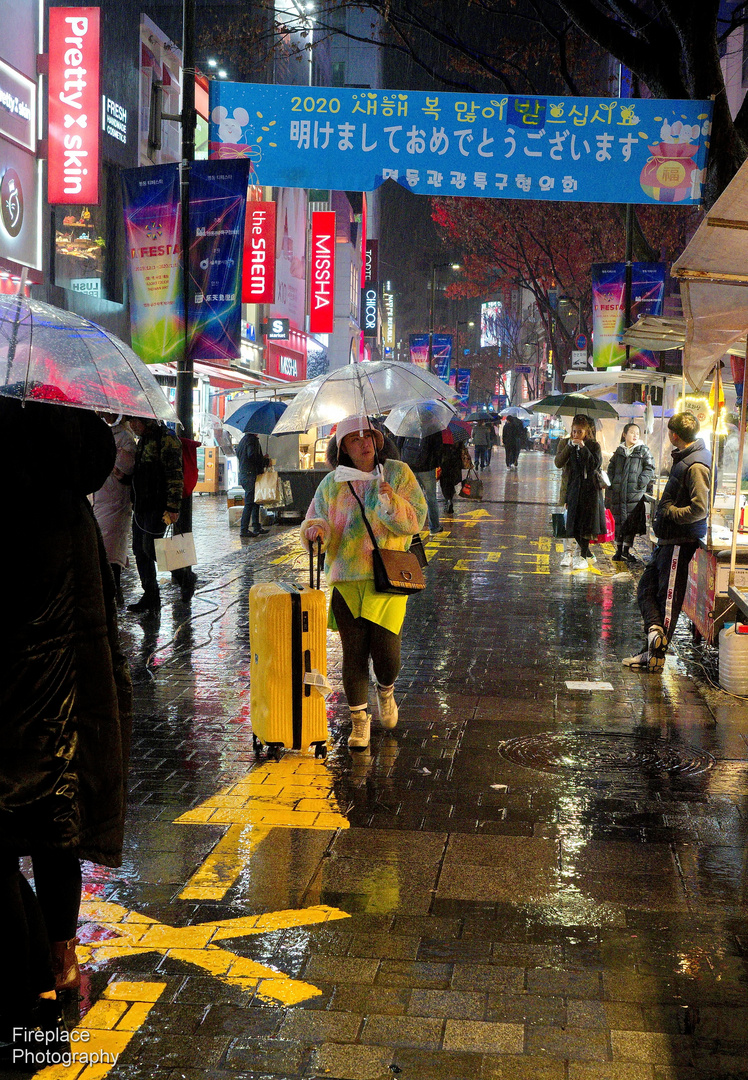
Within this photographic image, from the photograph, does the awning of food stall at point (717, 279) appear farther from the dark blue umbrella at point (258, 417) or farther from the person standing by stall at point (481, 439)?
the person standing by stall at point (481, 439)

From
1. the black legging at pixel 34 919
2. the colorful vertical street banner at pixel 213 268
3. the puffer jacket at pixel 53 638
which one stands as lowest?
the black legging at pixel 34 919

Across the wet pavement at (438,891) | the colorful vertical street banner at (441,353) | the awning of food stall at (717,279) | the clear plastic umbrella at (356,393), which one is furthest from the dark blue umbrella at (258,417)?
the colorful vertical street banner at (441,353)

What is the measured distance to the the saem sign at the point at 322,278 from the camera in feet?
129

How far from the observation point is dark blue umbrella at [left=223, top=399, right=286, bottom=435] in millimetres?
16948

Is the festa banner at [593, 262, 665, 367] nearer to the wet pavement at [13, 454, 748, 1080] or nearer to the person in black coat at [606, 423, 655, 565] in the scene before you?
the person in black coat at [606, 423, 655, 565]

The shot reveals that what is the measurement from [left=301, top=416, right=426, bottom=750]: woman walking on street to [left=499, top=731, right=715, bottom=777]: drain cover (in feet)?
3.07

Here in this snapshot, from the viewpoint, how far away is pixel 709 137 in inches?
408

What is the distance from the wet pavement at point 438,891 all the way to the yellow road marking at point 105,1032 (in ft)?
0.04

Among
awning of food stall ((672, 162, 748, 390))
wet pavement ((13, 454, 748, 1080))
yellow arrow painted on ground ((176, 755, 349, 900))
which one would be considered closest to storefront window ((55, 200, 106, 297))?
wet pavement ((13, 454, 748, 1080))

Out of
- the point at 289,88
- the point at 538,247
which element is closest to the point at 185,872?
the point at 289,88

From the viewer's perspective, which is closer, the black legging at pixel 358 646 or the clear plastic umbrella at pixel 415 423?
the black legging at pixel 358 646

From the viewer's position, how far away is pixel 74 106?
668 inches

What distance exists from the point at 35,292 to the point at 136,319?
6.74 m

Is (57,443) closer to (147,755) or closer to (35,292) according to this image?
(147,755)
